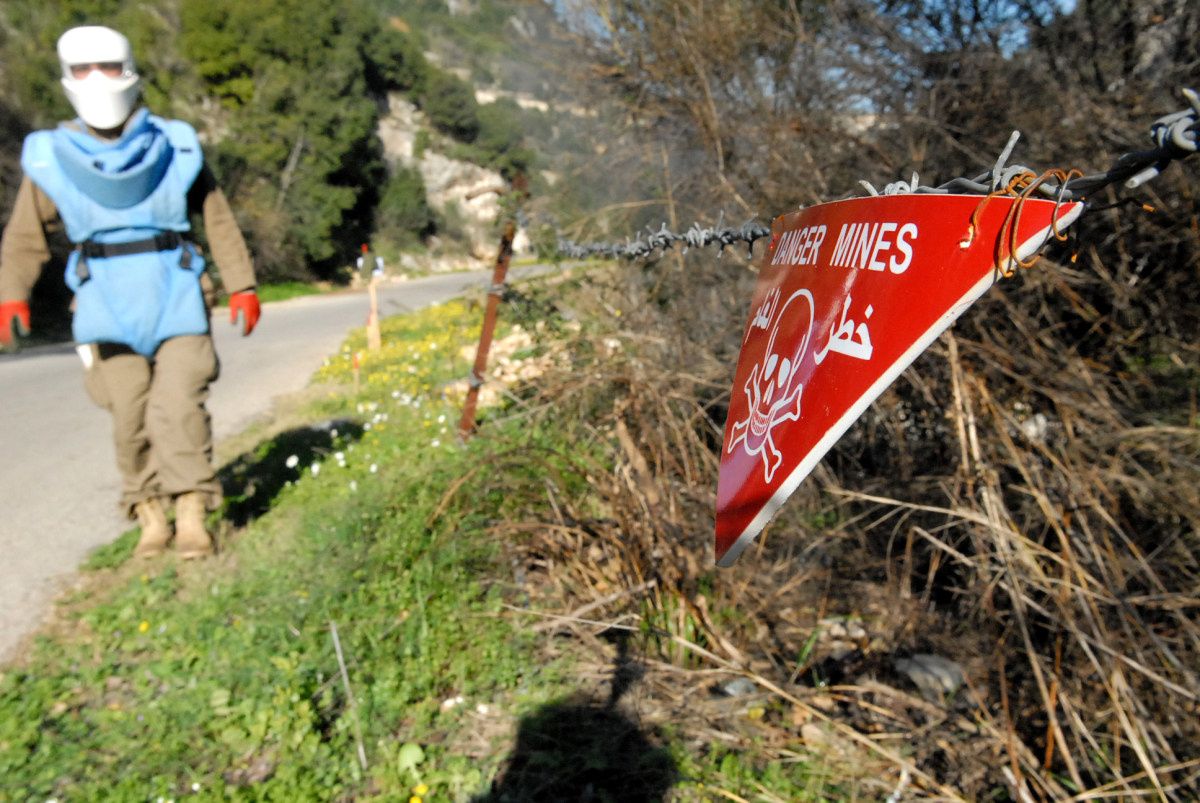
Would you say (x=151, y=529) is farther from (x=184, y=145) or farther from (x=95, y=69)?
(x=95, y=69)

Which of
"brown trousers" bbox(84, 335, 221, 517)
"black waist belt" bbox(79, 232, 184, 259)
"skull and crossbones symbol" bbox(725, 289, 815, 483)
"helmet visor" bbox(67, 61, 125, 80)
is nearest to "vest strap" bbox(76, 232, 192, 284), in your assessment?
"black waist belt" bbox(79, 232, 184, 259)

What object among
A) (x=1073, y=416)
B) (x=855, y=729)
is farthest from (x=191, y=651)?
(x=1073, y=416)

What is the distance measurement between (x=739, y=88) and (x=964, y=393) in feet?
14.8

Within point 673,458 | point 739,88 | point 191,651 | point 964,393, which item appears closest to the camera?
point 191,651

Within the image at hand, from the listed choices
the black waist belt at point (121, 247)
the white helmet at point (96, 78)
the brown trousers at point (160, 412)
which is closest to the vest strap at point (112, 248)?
the black waist belt at point (121, 247)

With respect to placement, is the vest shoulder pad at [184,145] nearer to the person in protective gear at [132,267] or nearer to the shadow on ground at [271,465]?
the person in protective gear at [132,267]

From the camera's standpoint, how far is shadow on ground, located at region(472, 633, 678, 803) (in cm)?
240

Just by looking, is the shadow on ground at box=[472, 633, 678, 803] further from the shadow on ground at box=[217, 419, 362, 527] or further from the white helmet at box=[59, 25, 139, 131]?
the white helmet at box=[59, 25, 139, 131]

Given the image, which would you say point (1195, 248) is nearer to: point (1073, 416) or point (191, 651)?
point (1073, 416)

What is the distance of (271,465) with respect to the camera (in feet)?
17.0

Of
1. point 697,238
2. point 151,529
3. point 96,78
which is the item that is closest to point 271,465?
point 151,529

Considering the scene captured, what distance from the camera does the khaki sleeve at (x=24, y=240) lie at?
3.73m

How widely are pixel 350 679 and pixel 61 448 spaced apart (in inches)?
160

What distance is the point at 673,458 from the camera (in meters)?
3.48
